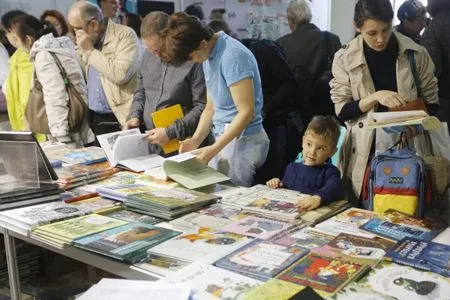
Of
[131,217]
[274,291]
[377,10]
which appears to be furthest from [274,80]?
[274,291]

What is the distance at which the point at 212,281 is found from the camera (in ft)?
4.17

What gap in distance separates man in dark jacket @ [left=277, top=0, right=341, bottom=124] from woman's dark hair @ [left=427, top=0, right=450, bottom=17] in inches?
33.5

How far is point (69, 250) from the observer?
156 centimetres

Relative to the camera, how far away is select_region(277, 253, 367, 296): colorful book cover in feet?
4.04

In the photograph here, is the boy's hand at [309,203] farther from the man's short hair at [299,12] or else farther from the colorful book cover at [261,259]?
the man's short hair at [299,12]

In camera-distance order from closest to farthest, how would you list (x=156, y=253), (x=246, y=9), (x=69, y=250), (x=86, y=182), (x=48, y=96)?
(x=156, y=253) → (x=69, y=250) → (x=86, y=182) → (x=48, y=96) → (x=246, y=9)

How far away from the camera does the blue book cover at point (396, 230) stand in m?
1.53

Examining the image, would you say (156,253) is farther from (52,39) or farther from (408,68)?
(52,39)

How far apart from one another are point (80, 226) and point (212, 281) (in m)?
0.59

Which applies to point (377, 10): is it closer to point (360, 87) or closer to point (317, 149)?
point (360, 87)

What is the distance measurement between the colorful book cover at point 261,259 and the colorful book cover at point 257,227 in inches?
3.3

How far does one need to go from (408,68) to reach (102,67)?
160 centimetres

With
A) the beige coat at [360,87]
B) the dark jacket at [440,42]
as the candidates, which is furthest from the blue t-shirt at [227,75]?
the dark jacket at [440,42]

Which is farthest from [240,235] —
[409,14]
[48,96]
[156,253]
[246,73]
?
[409,14]
